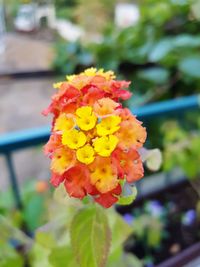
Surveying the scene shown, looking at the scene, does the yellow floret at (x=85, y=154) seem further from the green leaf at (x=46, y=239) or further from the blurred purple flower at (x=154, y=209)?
the blurred purple flower at (x=154, y=209)

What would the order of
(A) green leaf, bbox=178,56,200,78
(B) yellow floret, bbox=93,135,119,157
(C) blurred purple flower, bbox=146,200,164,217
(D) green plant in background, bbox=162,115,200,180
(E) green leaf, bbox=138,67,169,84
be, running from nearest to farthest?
(B) yellow floret, bbox=93,135,119,157
(D) green plant in background, bbox=162,115,200,180
(C) blurred purple flower, bbox=146,200,164,217
(A) green leaf, bbox=178,56,200,78
(E) green leaf, bbox=138,67,169,84

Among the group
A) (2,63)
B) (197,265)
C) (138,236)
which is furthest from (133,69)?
(2,63)

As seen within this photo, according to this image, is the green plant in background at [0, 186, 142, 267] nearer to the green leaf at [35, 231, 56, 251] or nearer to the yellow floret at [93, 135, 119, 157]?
the green leaf at [35, 231, 56, 251]

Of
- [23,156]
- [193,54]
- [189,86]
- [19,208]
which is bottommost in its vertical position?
[23,156]

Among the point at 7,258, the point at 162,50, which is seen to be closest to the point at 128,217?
the point at 7,258

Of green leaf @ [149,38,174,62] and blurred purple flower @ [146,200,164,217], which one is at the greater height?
green leaf @ [149,38,174,62]

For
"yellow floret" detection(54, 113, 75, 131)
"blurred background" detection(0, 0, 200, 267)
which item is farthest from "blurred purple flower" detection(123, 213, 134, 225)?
"yellow floret" detection(54, 113, 75, 131)

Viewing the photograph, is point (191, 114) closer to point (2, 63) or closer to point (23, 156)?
point (23, 156)
